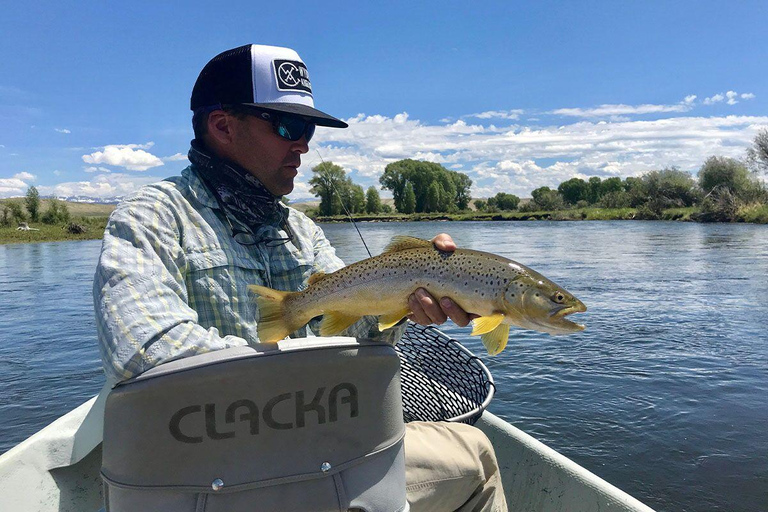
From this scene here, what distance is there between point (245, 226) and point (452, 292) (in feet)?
3.27

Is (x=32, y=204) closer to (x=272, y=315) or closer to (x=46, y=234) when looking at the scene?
(x=46, y=234)

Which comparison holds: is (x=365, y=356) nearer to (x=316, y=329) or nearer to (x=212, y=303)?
(x=212, y=303)

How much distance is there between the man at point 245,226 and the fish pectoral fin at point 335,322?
0.30 metres

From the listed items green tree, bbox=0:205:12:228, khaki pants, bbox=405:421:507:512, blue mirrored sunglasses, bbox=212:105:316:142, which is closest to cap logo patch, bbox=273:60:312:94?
blue mirrored sunglasses, bbox=212:105:316:142

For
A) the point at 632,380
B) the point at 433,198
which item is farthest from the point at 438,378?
the point at 433,198

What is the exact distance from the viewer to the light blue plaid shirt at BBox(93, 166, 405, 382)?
1.76 metres

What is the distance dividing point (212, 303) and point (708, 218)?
5917 cm

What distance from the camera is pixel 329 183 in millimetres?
4520

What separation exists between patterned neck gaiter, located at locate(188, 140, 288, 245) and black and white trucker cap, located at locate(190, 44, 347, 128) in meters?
0.25

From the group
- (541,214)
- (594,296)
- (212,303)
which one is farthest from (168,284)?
(541,214)

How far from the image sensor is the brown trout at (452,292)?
2.56 meters

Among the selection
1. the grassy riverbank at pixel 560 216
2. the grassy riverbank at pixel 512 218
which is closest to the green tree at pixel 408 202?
the grassy riverbank at pixel 560 216

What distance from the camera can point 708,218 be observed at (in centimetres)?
5316

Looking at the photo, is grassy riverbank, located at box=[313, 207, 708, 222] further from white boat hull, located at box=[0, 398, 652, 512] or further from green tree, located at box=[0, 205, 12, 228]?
white boat hull, located at box=[0, 398, 652, 512]
